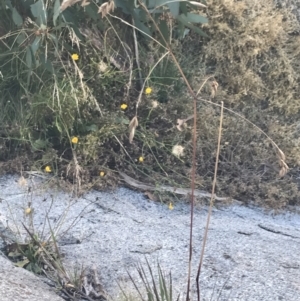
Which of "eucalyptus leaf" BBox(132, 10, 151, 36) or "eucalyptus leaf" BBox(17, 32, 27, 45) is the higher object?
"eucalyptus leaf" BBox(132, 10, 151, 36)

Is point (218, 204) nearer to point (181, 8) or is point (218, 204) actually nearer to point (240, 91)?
point (240, 91)

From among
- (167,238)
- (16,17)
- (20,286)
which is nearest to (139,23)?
(16,17)

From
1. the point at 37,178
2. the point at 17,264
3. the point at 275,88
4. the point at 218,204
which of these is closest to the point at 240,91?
the point at 275,88

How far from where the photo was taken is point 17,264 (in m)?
2.88

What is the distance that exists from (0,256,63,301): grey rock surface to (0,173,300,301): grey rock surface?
10.5 inches

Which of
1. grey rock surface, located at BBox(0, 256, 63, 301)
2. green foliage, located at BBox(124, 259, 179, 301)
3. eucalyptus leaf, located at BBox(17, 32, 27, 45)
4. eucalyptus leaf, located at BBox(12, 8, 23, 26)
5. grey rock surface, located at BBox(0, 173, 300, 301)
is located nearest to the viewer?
green foliage, located at BBox(124, 259, 179, 301)

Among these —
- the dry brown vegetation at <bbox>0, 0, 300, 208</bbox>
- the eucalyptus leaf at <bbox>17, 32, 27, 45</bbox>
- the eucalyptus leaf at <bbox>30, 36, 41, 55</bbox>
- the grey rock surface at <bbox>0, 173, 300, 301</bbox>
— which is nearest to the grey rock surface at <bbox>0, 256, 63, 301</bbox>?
the grey rock surface at <bbox>0, 173, 300, 301</bbox>

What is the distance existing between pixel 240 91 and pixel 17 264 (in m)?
2.27

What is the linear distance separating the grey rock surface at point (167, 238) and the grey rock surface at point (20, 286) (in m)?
0.27

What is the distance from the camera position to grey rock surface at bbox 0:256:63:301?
249 cm

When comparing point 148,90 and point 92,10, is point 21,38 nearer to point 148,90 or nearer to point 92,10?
point 92,10

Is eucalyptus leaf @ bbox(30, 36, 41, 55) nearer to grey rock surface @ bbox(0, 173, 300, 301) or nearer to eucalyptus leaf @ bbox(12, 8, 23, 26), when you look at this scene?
eucalyptus leaf @ bbox(12, 8, 23, 26)

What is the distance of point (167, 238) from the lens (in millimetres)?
3391

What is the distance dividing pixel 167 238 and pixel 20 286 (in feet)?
3.33
